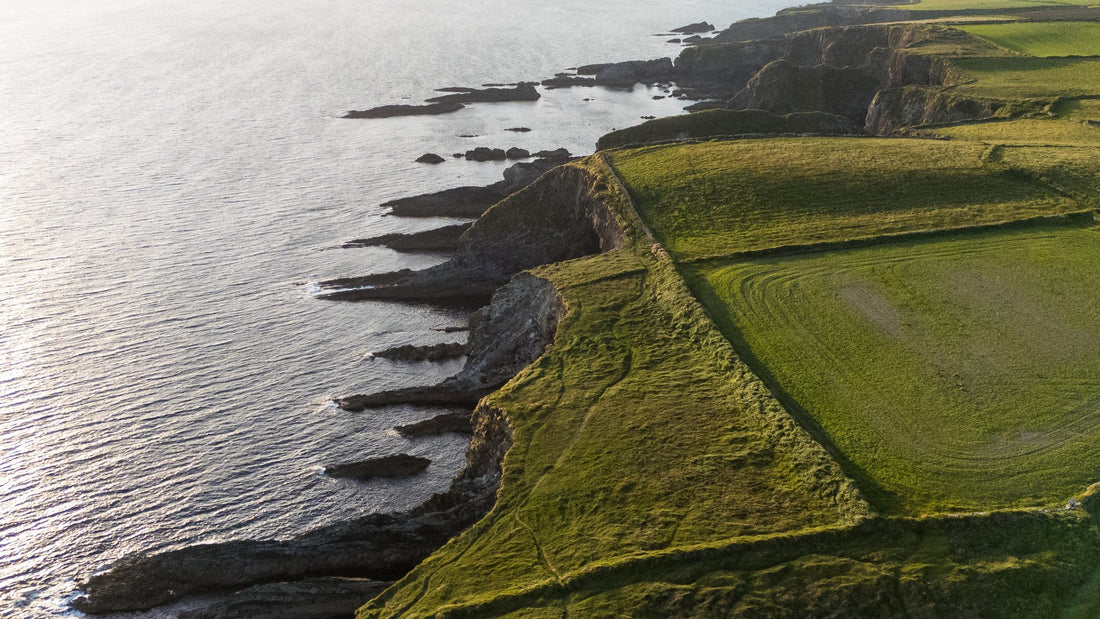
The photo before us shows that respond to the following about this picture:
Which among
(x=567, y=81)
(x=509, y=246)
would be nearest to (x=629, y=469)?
(x=509, y=246)

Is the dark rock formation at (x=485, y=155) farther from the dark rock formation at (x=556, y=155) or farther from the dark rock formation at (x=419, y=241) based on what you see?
the dark rock formation at (x=419, y=241)

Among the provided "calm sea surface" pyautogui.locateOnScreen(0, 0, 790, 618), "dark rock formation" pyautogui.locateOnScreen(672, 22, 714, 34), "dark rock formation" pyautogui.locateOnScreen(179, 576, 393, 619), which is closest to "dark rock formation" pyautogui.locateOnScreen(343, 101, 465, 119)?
"calm sea surface" pyautogui.locateOnScreen(0, 0, 790, 618)

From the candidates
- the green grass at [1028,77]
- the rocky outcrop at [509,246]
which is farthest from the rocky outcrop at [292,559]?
the green grass at [1028,77]

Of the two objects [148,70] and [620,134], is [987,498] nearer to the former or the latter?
[620,134]

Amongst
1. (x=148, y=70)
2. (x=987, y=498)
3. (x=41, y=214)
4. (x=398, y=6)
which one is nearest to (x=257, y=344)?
(x=41, y=214)

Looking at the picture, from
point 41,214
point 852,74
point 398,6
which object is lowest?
point 41,214

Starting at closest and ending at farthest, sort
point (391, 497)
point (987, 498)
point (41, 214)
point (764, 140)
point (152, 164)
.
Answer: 1. point (987, 498)
2. point (391, 497)
3. point (764, 140)
4. point (41, 214)
5. point (152, 164)
